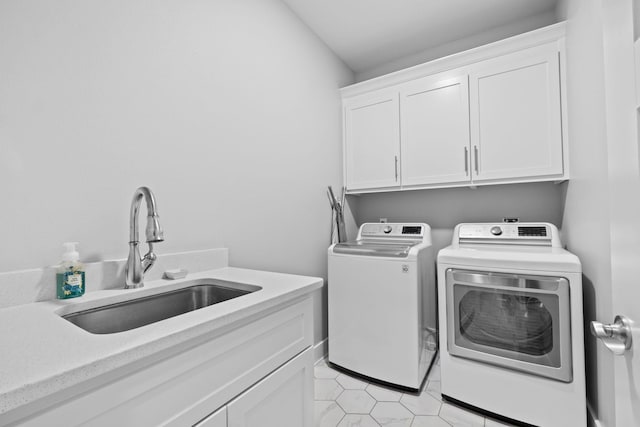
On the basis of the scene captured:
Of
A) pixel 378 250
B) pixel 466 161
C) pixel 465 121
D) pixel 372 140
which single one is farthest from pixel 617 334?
pixel 372 140

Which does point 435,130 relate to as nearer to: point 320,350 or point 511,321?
point 511,321

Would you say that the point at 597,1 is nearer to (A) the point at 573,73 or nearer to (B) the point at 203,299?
(A) the point at 573,73

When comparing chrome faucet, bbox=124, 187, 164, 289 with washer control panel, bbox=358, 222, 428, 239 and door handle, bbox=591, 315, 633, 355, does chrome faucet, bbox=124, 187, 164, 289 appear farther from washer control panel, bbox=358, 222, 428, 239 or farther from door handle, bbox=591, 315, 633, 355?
washer control panel, bbox=358, 222, 428, 239

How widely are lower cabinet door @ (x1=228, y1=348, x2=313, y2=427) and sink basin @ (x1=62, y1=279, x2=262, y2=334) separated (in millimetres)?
304

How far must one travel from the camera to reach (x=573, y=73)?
65.5 inches

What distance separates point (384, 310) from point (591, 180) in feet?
4.29

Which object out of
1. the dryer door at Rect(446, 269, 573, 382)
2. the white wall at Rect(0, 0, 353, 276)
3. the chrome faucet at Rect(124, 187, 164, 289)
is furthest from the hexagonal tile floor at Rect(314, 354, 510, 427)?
the chrome faucet at Rect(124, 187, 164, 289)

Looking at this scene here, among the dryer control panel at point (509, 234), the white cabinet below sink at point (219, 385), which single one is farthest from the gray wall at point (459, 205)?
the white cabinet below sink at point (219, 385)

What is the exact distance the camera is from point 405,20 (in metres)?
2.19

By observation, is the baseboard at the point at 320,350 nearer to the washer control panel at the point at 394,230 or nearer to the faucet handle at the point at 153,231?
the washer control panel at the point at 394,230

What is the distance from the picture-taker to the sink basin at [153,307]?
88cm

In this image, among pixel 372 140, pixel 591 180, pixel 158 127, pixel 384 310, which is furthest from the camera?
pixel 372 140

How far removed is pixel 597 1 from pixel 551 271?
1236 millimetres

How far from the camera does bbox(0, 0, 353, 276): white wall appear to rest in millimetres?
893
